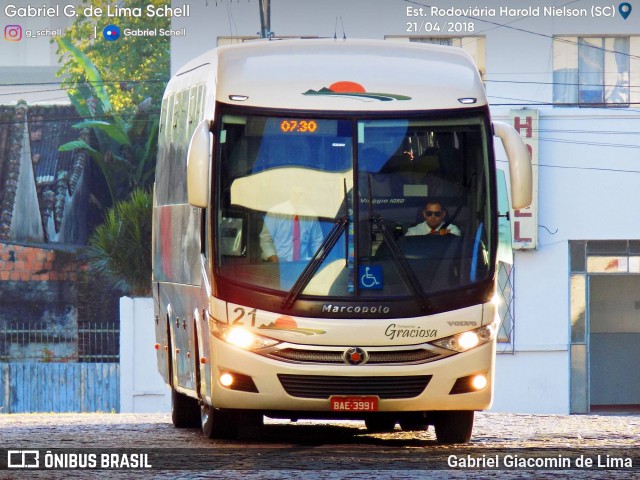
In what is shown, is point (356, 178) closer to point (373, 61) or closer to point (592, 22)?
point (373, 61)

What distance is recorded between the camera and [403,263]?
12.9 meters

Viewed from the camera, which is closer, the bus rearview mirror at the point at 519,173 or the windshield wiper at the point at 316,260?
the windshield wiper at the point at 316,260

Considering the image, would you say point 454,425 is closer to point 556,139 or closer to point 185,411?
point 185,411

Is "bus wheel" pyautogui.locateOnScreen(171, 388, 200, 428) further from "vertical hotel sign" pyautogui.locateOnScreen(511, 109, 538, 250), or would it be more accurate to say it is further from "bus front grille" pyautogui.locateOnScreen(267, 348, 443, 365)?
"vertical hotel sign" pyautogui.locateOnScreen(511, 109, 538, 250)

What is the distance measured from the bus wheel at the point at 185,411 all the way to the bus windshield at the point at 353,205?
13.4 feet

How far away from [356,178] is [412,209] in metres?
0.51

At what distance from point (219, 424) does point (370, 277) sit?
2.07 metres

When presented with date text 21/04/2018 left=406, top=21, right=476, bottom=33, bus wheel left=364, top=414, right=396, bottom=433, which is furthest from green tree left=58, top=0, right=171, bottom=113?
bus wheel left=364, top=414, right=396, bottom=433

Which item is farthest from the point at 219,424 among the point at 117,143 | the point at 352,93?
the point at 117,143

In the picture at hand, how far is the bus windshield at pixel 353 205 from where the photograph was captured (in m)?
12.8

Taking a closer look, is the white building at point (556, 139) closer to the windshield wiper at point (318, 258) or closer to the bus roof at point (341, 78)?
the bus roof at point (341, 78)

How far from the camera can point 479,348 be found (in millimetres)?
12922

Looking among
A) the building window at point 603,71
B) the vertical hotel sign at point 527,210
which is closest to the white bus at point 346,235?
the vertical hotel sign at point 527,210

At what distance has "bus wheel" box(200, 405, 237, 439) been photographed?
45.3ft
